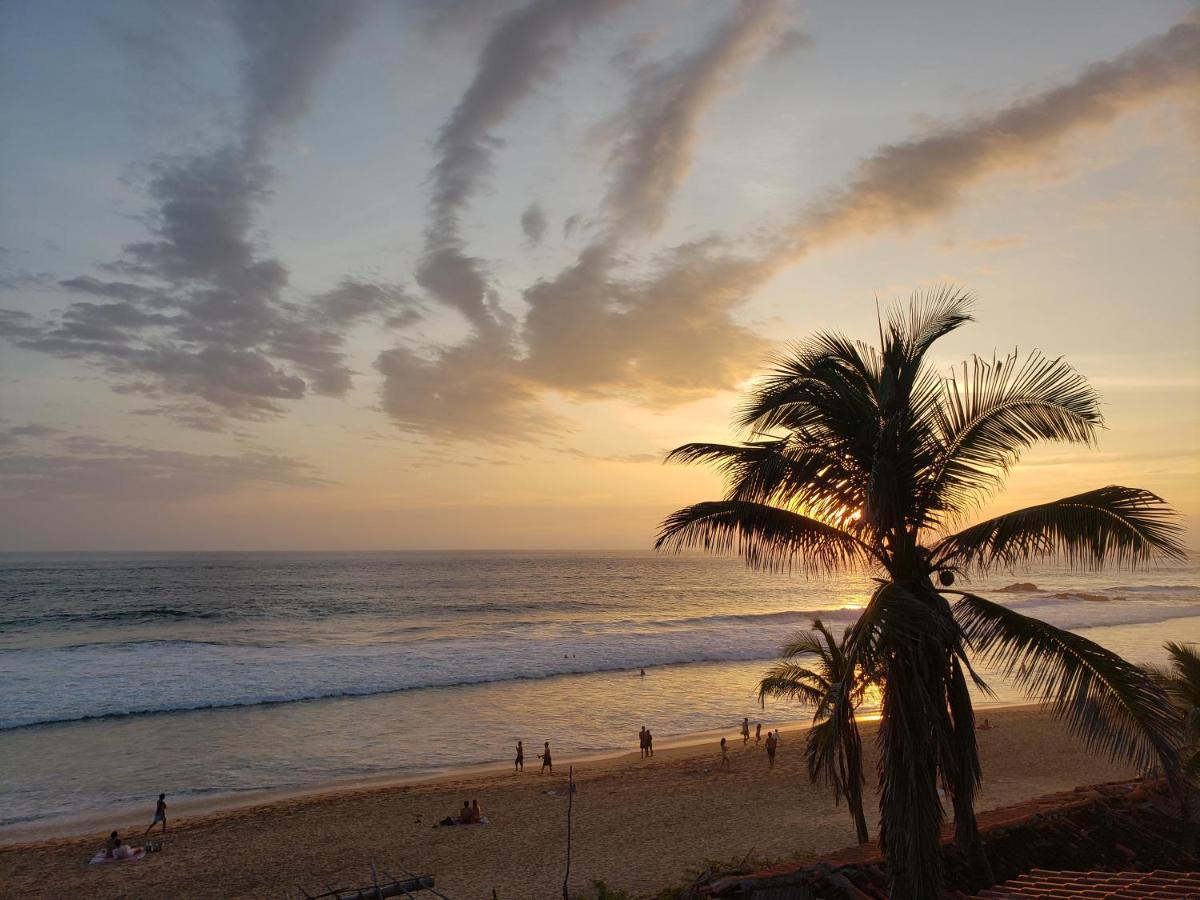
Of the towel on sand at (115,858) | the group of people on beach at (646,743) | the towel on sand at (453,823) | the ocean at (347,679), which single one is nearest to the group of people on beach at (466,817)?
the towel on sand at (453,823)

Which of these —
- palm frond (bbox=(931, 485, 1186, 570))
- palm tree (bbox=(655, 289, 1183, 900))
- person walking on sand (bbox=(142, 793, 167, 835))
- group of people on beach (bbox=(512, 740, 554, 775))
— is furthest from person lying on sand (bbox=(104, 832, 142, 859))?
palm frond (bbox=(931, 485, 1186, 570))

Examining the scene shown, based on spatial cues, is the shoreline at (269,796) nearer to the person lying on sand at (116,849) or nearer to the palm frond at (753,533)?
the person lying on sand at (116,849)

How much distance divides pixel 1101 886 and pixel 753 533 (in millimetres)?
4884

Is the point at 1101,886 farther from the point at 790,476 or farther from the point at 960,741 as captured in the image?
the point at 790,476

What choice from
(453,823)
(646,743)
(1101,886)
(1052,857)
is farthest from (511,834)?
(1101,886)

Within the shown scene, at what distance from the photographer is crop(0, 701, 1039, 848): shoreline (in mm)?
17406

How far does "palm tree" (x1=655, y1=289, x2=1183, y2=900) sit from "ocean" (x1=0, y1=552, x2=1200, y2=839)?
23.1ft

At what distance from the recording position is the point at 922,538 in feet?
20.9

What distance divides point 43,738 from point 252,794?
10.9 meters

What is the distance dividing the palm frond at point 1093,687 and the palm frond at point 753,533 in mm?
1226

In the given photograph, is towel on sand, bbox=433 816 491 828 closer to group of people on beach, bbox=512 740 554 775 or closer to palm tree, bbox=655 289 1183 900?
group of people on beach, bbox=512 740 554 775

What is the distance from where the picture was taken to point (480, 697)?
32.5m

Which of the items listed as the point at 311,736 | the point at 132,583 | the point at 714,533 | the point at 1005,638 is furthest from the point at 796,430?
the point at 132,583

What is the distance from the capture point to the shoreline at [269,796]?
57.1 ft
